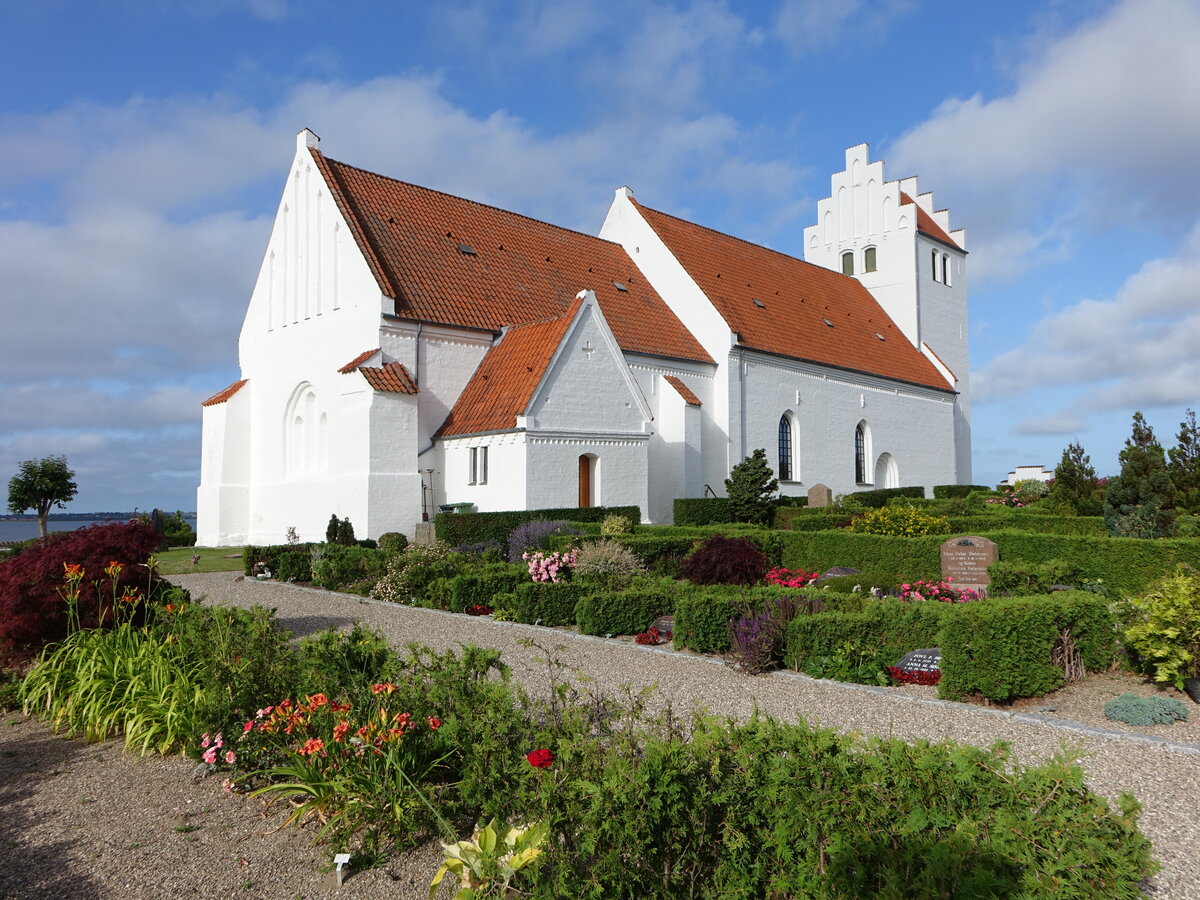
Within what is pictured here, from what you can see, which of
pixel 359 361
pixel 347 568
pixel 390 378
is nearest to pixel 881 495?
pixel 390 378

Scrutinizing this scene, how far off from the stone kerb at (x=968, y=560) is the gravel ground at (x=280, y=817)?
11.3ft

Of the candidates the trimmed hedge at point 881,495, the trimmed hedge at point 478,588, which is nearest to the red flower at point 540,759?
the trimmed hedge at point 478,588

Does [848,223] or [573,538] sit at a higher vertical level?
[848,223]

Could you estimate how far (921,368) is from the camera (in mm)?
32875

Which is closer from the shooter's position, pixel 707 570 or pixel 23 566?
pixel 23 566

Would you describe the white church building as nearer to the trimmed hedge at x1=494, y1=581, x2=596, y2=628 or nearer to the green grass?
the green grass

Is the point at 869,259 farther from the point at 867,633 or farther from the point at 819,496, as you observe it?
the point at 867,633

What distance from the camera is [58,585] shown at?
692 centimetres

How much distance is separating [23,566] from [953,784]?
7549 mm

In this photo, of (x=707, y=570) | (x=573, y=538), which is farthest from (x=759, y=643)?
(x=573, y=538)

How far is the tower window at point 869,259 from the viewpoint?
114ft

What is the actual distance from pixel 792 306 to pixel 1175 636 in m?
23.1

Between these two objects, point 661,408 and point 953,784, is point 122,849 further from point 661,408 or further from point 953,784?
point 661,408

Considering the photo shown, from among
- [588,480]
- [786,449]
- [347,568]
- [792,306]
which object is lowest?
[347,568]
